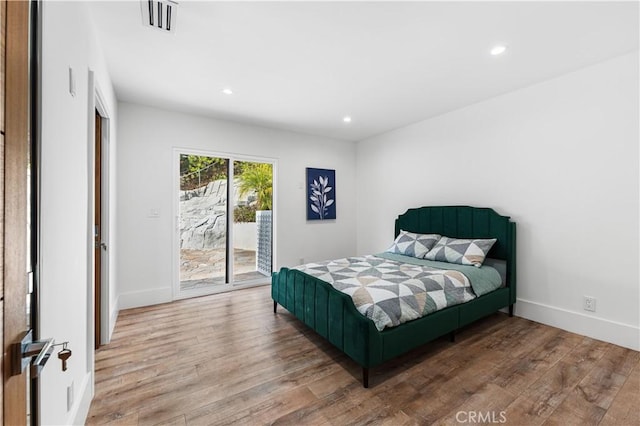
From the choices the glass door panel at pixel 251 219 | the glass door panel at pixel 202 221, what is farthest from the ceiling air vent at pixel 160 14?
the glass door panel at pixel 251 219

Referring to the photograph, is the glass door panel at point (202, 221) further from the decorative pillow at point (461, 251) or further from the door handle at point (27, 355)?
the door handle at point (27, 355)

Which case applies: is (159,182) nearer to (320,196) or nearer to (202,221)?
(202,221)

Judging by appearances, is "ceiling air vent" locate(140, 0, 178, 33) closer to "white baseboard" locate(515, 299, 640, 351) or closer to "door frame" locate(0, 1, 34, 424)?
"door frame" locate(0, 1, 34, 424)

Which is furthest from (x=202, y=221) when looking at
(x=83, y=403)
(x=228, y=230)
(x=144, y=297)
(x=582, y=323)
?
(x=582, y=323)

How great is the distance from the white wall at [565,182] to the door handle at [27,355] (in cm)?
384

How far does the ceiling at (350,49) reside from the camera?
1934mm

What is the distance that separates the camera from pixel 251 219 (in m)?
4.51

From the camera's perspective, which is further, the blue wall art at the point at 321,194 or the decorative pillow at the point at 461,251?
the blue wall art at the point at 321,194

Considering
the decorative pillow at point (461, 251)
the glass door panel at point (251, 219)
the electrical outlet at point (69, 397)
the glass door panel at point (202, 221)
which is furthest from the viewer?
the glass door panel at point (251, 219)

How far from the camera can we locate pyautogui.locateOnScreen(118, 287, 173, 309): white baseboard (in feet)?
11.1

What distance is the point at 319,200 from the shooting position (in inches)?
196

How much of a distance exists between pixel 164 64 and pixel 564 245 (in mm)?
4331

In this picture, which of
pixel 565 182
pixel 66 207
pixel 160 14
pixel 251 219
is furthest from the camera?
pixel 251 219

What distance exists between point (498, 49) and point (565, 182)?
1.54 meters
